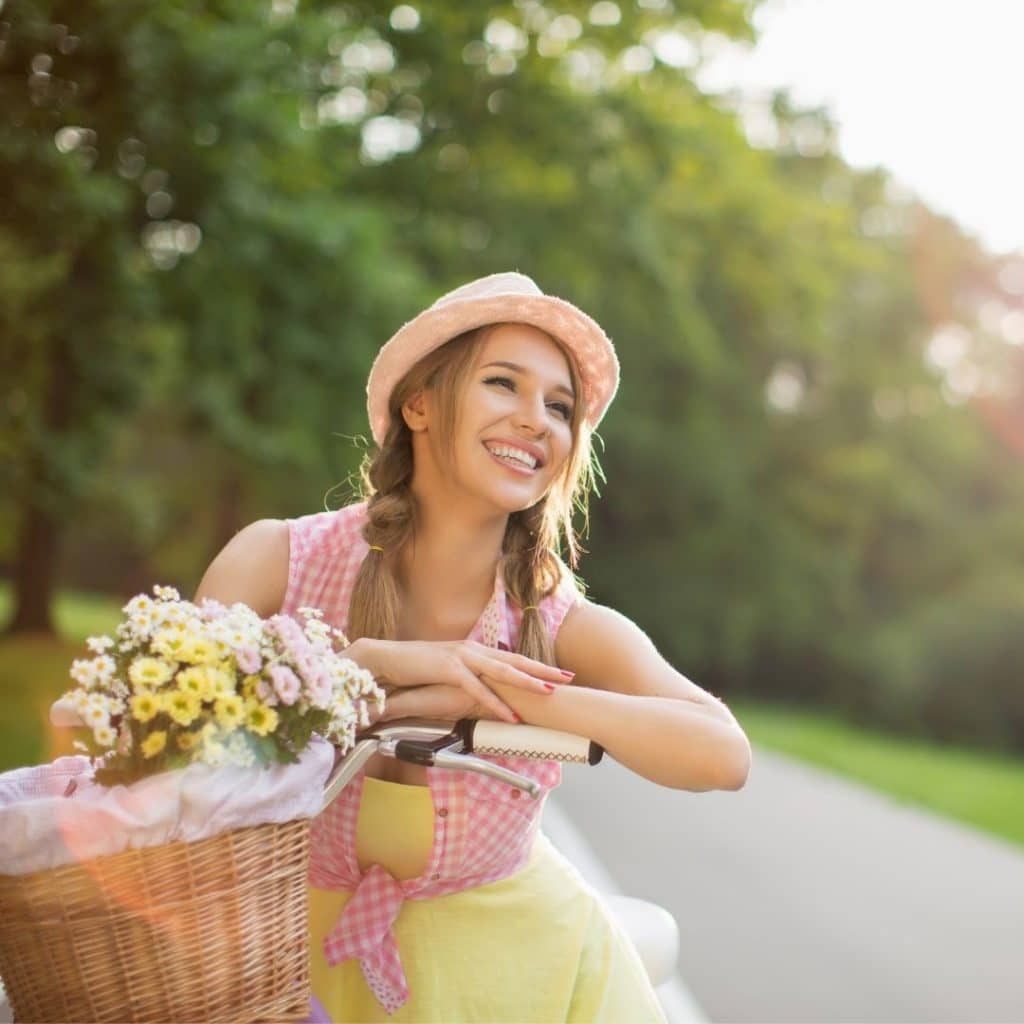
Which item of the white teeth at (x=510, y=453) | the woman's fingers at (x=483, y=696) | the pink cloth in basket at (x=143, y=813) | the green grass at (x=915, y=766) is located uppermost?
the white teeth at (x=510, y=453)

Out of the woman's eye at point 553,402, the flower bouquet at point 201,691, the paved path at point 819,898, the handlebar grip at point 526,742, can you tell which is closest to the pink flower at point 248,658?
the flower bouquet at point 201,691

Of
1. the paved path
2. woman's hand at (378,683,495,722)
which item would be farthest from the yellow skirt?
the paved path

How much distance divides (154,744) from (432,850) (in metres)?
0.95

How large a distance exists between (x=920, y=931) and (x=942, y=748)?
19.6 metres

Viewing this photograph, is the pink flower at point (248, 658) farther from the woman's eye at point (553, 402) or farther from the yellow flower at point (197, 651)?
the woman's eye at point (553, 402)

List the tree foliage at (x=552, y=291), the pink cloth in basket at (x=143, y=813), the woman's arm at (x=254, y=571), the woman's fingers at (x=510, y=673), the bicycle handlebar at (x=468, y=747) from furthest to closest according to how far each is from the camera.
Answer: the tree foliage at (x=552, y=291) → the woman's arm at (x=254, y=571) → the woman's fingers at (x=510, y=673) → the bicycle handlebar at (x=468, y=747) → the pink cloth in basket at (x=143, y=813)

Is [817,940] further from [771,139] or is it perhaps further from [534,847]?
[771,139]

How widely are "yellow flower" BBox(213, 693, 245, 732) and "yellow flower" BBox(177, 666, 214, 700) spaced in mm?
20

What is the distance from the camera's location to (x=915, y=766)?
1772 centimetres

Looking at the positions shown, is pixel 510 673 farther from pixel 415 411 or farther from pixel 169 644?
pixel 415 411

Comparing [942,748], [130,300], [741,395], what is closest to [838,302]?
[741,395]

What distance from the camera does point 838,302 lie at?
3169cm

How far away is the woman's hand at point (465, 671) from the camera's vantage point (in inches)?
94.3

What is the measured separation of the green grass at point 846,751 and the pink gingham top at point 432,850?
254 inches
